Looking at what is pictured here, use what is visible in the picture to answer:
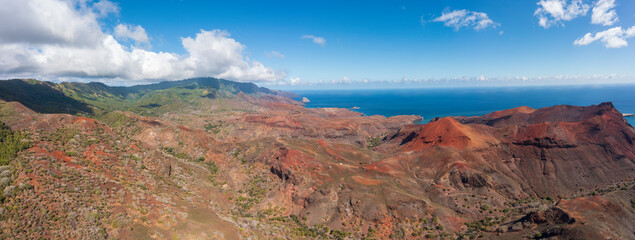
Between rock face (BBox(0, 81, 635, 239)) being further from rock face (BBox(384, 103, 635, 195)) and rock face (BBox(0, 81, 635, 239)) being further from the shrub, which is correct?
the shrub

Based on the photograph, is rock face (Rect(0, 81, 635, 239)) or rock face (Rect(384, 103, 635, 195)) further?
rock face (Rect(384, 103, 635, 195))

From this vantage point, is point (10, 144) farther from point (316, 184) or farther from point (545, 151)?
point (545, 151)

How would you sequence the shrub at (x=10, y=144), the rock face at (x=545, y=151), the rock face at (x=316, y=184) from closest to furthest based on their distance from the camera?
the shrub at (x=10, y=144) < the rock face at (x=316, y=184) < the rock face at (x=545, y=151)

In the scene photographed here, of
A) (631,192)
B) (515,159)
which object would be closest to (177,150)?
(515,159)

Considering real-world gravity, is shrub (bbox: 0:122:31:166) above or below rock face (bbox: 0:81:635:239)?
above

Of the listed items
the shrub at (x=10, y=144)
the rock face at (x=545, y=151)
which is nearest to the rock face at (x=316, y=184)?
the rock face at (x=545, y=151)

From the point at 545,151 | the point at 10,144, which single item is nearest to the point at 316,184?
the point at 10,144

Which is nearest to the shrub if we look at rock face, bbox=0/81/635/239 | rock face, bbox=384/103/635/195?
rock face, bbox=0/81/635/239

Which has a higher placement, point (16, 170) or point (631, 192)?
point (16, 170)

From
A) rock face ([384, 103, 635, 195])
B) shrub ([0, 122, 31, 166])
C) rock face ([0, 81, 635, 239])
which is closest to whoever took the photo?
shrub ([0, 122, 31, 166])

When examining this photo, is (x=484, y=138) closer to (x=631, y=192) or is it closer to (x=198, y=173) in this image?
(x=631, y=192)

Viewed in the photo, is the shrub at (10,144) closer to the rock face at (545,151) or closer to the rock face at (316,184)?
the rock face at (316,184)
